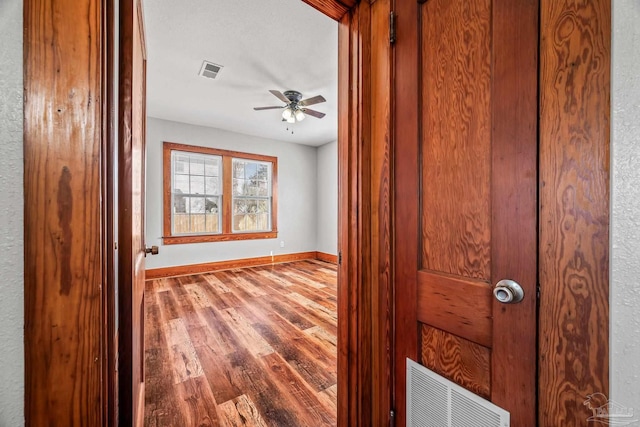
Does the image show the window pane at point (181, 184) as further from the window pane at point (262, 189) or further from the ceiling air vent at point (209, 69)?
the ceiling air vent at point (209, 69)

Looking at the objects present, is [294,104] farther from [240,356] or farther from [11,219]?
[11,219]

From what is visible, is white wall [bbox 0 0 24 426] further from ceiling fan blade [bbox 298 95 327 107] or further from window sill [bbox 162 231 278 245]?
window sill [bbox 162 231 278 245]

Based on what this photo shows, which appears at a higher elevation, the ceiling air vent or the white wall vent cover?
the ceiling air vent

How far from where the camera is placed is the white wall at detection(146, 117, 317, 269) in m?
4.33

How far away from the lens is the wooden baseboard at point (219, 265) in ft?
14.3

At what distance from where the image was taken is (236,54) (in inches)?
98.7

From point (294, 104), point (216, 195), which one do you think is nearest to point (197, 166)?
point (216, 195)

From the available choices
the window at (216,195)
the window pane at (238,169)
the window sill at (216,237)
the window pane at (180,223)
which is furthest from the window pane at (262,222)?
the window pane at (180,223)

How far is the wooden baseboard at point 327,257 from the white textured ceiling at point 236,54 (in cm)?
301

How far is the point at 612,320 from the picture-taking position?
0.60 m

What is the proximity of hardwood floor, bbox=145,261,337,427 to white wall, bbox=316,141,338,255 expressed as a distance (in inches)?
80.9

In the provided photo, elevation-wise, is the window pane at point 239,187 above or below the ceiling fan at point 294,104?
below

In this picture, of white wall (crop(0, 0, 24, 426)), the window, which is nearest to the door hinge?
white wall (crop(0, 0, 24, 426))

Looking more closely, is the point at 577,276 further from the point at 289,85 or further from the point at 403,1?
the point at 289,85
